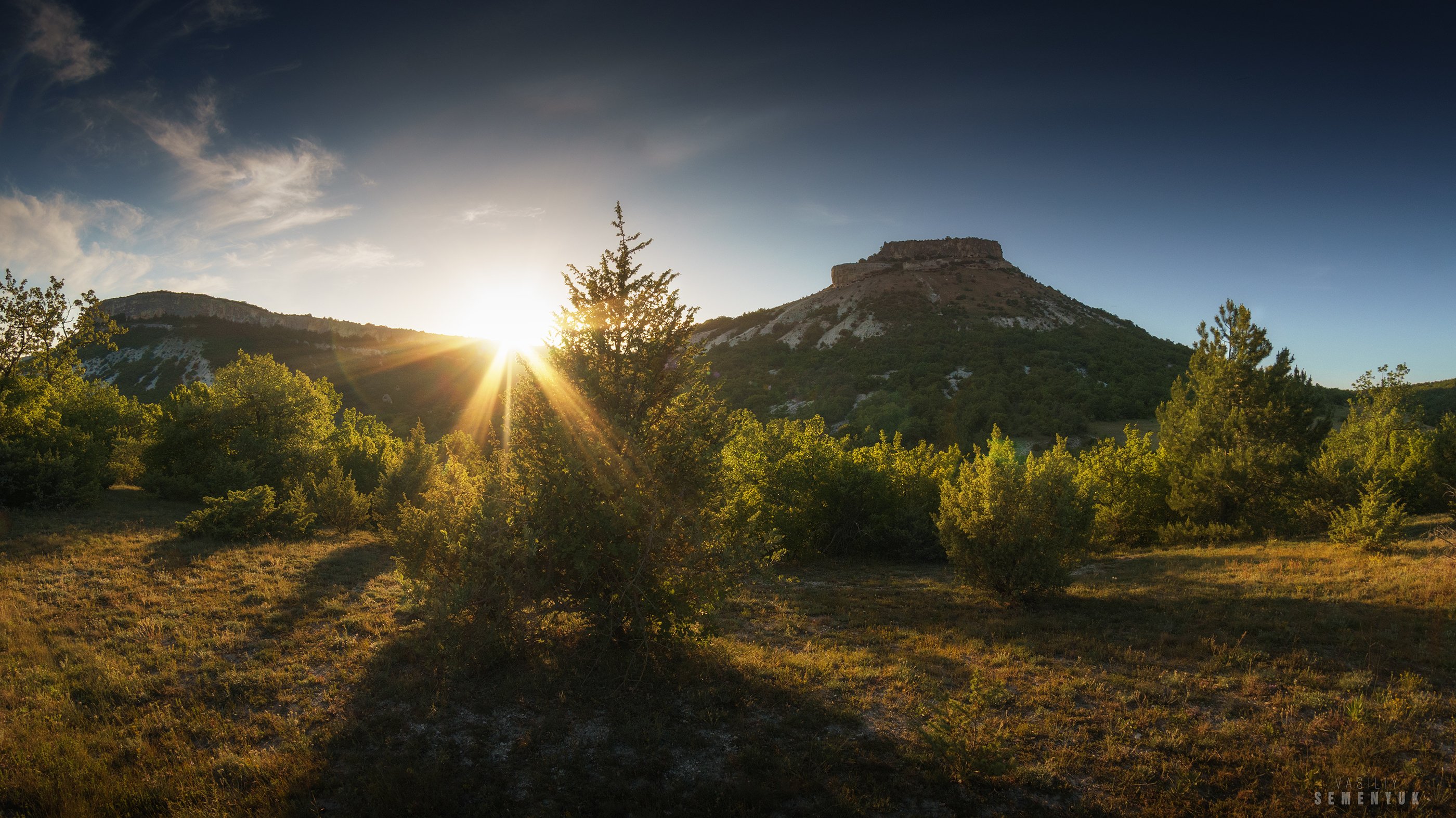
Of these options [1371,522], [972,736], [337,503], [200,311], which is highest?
[200,311]

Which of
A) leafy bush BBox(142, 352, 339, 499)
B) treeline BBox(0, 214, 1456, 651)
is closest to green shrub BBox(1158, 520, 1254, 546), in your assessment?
treeline BBox(0, 214, 1456, 651)

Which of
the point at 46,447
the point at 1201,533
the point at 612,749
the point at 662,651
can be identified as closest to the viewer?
the point at 612,749

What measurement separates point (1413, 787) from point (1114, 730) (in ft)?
8.39

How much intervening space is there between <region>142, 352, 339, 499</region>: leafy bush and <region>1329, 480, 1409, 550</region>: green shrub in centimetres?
3999

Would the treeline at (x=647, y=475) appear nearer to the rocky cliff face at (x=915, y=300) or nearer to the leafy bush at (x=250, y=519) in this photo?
the leafy bush at (x=250, y=519)

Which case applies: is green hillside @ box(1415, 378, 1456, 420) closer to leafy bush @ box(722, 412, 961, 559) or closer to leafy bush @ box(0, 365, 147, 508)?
leafy bush @ box(722, 412, 961, 559)

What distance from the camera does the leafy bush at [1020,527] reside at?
12.9 meters

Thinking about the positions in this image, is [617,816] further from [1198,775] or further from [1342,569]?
[1342,569]

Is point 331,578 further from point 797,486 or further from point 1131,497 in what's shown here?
point 1131,497

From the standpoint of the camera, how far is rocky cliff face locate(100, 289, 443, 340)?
310 feet

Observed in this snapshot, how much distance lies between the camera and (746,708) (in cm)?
789

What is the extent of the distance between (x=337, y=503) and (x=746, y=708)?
24.2m

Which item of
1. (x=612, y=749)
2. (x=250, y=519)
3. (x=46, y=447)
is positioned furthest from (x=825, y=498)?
(x=46, y=447)

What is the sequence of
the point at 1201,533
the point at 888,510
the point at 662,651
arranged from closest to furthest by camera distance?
the point at 662,651 < the point at 1201,533 < the point at 888,510
